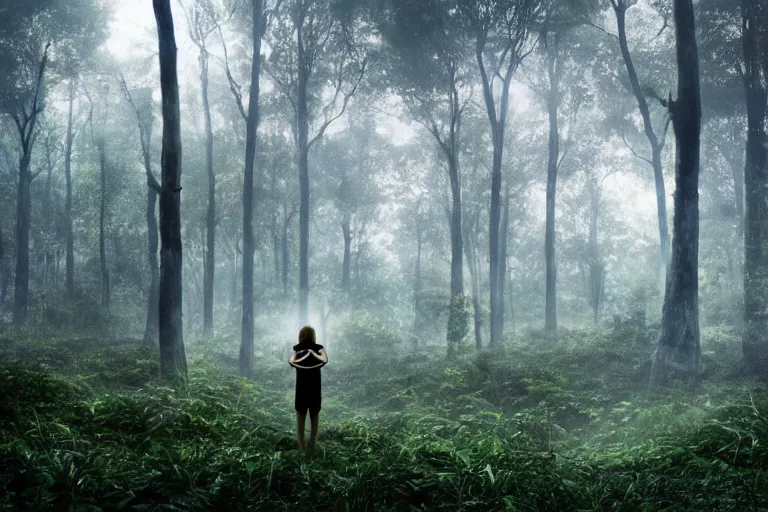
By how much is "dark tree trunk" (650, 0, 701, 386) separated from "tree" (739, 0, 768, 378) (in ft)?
8.42

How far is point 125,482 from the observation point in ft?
12.7

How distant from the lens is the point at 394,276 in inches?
2143

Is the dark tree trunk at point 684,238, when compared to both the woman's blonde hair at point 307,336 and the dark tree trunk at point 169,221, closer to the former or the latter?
the woman's blonde hair at point 307,336

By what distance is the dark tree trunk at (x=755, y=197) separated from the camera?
41.7 feet

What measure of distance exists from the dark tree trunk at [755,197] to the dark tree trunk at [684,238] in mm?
2278

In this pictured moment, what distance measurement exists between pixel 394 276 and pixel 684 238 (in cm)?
4351

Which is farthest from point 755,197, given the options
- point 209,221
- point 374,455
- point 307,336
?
point 209,221

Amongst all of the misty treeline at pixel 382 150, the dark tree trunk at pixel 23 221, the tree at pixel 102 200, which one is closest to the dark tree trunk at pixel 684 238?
the misty treeline at pixel 382 150

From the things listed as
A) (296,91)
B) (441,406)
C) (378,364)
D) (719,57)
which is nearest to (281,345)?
(378,364)

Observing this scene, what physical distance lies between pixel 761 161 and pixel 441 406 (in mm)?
12205

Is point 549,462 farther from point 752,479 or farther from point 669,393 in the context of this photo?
point 669,393

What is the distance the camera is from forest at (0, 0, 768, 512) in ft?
15.3

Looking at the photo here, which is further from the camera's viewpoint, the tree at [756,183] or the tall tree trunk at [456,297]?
the tall tree trunk at [456,297]

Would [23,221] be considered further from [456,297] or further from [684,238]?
[684,238]
